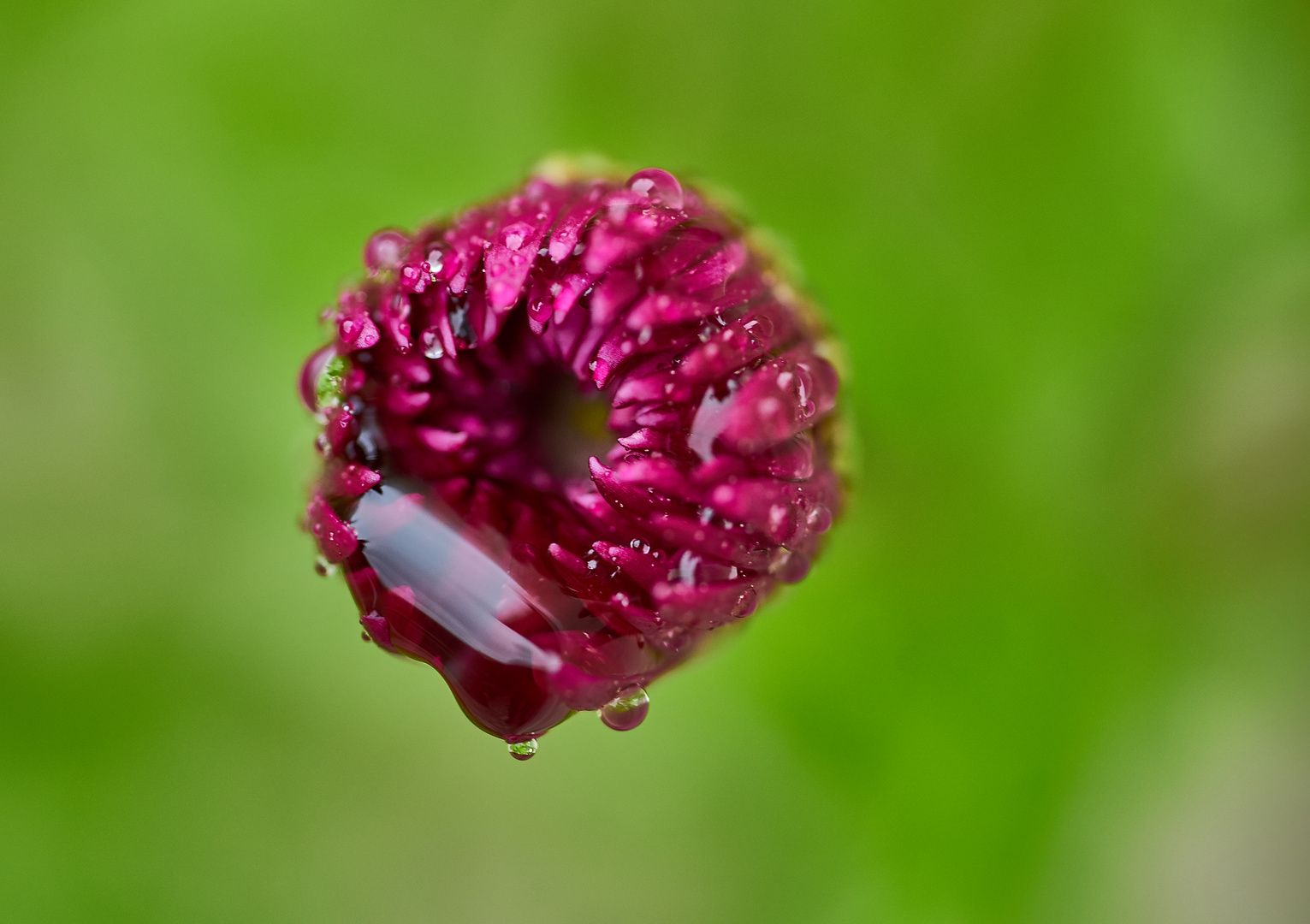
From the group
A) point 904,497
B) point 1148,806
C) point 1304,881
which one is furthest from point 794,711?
point 1304,881

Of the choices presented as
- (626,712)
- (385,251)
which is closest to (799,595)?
(626,712)

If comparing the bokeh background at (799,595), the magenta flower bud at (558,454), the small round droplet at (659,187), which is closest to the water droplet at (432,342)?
the magenta flower bud at (558,454)

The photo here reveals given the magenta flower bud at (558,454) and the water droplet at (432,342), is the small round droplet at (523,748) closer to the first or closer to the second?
the magenta flower bud at (558,454)

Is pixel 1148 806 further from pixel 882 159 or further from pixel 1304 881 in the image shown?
pixel 882 159

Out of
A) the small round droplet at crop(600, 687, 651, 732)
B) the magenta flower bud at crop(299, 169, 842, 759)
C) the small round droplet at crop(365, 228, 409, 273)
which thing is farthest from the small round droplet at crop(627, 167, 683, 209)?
the small round droplet at crop(600, 687, 651, 732)

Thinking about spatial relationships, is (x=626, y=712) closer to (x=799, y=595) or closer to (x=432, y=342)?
(x=432, y=342)

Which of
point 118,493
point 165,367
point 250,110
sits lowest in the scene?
point 118,493

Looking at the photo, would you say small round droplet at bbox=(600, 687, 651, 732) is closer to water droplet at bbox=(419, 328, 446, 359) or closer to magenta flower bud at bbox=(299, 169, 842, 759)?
magenta flower bud at bbox=(299, 169, 842, 759)
